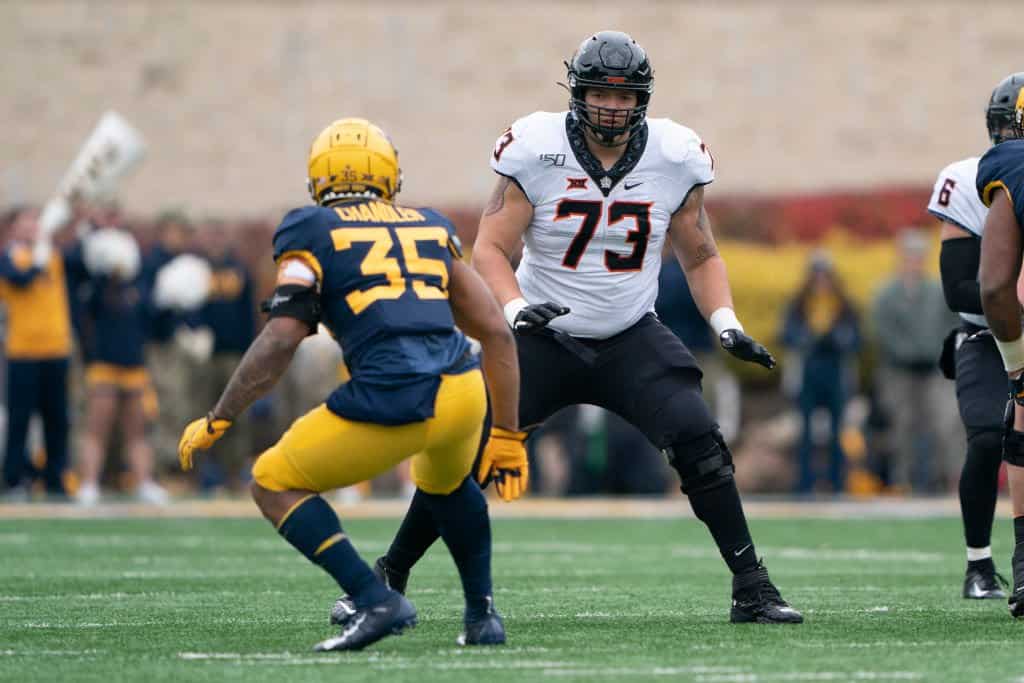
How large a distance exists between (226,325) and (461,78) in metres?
8.28

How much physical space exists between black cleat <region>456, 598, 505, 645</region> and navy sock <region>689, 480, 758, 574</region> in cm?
103

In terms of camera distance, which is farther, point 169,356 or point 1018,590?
point 169,356

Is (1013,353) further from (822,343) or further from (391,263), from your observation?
(822,343)

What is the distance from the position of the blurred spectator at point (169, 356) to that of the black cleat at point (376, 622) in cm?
995

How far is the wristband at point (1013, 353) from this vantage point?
655 cm

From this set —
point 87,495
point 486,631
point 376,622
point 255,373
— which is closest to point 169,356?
point 87,495

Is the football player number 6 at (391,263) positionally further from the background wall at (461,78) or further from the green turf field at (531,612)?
the background wall at (461,78)

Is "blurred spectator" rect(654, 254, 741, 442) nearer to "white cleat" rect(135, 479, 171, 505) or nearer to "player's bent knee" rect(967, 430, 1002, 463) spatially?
"white cleat" rect(135, 479, 171, 505)

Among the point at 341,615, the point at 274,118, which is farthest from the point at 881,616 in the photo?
the point at 274,118

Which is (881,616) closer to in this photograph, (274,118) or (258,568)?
(258,568)

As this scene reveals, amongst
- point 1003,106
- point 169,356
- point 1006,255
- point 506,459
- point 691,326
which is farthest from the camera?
point 169,356

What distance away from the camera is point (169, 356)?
15.9m

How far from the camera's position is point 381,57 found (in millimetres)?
22938

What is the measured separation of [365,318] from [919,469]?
9.81m
